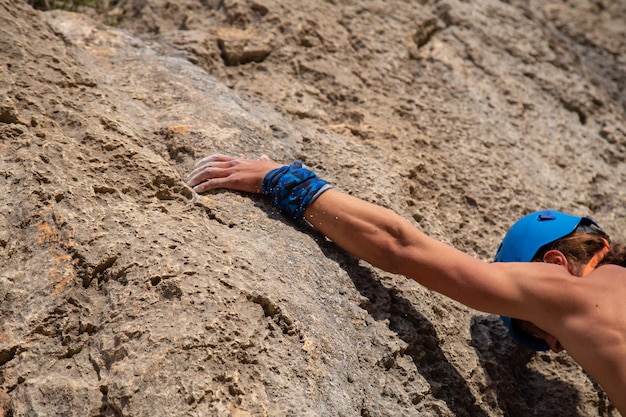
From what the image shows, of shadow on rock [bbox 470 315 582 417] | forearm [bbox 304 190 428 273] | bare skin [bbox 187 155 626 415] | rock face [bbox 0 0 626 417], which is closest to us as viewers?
rock face [bbox 0 0 626 417]

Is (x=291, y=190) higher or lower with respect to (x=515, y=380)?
higher

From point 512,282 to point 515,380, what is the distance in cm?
60

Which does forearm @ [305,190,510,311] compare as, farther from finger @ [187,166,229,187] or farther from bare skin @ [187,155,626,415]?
finger @ [187,166,229,187]

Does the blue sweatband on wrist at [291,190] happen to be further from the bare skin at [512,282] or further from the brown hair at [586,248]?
the brown hair at [586,248]

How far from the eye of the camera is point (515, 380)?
2.56 metres

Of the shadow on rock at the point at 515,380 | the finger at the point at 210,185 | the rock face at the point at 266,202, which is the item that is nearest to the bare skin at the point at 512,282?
the finger at the point at 210,185

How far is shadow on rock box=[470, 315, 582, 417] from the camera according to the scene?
2.45 metres

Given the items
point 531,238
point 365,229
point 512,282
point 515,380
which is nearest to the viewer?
point 512,282

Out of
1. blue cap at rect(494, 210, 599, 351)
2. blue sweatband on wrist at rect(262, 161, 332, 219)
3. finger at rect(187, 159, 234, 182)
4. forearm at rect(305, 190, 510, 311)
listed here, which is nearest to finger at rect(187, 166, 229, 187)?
finger at rect(187, 159, 234, 182)

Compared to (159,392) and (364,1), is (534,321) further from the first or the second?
(364,1)

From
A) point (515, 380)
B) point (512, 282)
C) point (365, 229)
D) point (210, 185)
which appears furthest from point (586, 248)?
point (210, 185)

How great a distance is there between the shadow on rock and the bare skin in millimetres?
260

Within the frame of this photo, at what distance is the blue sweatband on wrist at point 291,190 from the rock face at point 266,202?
0.17 ft

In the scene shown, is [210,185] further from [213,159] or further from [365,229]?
[365,229]
